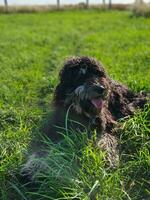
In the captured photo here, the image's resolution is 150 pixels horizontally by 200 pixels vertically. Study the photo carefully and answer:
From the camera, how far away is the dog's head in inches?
194

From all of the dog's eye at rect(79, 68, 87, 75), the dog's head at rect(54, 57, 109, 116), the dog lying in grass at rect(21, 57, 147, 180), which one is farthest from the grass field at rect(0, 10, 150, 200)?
the dog's eye at rect(79, 68, 87, 75)

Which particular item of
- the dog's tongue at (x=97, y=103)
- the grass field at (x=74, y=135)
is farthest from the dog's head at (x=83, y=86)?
the grass field at (x=74, y=135)

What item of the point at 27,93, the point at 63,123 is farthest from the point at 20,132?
the point at 27,93

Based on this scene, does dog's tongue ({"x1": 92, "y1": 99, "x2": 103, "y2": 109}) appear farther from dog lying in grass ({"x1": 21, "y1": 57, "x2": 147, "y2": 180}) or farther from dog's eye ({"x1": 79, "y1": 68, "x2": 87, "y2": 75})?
dog's eye ({"x1": 79, "y1": 68, "x2": 87, "y2": 75})

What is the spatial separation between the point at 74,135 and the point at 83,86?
528mm

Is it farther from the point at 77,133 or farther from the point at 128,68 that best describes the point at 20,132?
the point at 128,68

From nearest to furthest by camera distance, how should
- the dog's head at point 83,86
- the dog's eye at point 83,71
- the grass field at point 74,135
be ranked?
1. the grass field at point 74,135
2. the dog's head at point 83,86
3. the dog's eye at point 83,71

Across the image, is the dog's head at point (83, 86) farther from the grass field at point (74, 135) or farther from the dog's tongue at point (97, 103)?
the grass field at point (74, 135)

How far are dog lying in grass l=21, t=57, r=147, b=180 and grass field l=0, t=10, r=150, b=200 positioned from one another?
0.18m

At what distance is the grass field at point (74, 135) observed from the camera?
4562 millimetres

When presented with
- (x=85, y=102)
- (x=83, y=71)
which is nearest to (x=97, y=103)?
(x=85, y=102)

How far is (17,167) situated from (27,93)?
317 centimetres

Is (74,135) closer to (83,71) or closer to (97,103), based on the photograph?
(97,103)

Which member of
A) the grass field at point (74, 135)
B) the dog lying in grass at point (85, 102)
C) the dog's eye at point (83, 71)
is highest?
the dog's eye at point (83, 71)
